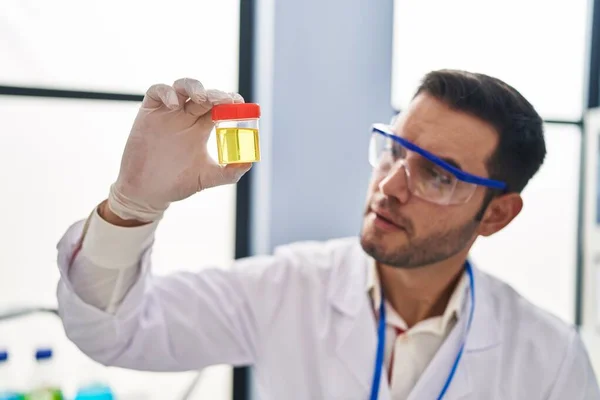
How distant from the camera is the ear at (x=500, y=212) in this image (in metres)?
1.28

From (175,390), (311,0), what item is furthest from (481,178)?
(175,390)

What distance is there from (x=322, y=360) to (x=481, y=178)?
0.58 metres

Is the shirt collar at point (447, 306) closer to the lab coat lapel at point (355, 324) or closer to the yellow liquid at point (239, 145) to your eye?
the lab coat lapel at point (355, 324)

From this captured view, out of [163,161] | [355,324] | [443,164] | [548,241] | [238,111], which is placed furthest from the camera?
[548,241]

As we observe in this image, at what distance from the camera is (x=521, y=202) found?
4.28 ft

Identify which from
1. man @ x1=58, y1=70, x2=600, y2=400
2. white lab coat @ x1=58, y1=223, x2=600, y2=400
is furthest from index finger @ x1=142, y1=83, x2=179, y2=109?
white lab coat @ x1=58, y1=223, x2=600, y2=400

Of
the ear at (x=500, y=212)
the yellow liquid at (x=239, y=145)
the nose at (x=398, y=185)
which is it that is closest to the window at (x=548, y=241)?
the ear at (x=500, y=212)

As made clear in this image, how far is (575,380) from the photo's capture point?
1225 mm

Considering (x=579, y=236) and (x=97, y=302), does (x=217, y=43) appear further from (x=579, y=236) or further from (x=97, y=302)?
(x=579, y=236)

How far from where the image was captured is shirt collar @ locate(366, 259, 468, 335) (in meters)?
1.29

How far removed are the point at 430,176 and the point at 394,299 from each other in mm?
367

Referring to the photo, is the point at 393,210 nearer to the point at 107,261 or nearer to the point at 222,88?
the point at 222,88

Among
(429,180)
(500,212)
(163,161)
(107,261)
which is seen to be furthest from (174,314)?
(500,212)

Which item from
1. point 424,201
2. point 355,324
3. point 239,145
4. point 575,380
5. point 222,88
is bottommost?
point 575,380
